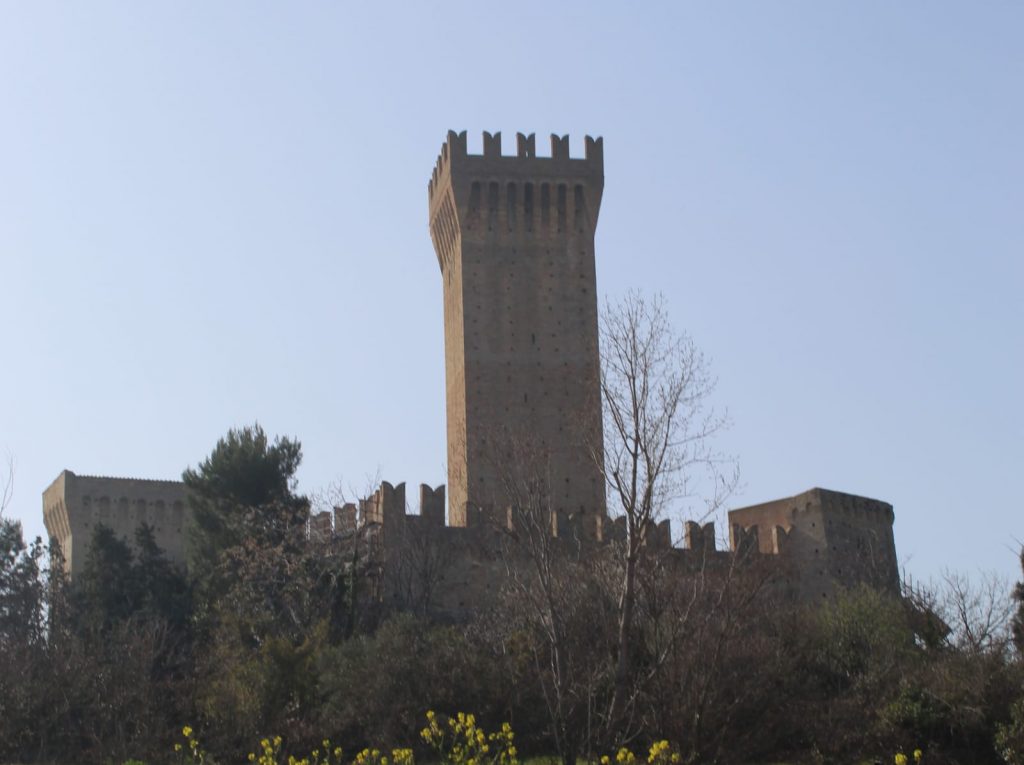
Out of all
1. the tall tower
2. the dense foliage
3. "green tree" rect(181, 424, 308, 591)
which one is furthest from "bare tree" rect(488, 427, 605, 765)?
the tall tower

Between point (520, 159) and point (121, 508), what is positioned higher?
point (520, 159)

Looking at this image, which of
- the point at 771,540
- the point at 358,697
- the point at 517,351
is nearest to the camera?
the point at 358,697

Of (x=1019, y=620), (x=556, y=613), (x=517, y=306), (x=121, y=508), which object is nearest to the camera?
(x=556, y=613)

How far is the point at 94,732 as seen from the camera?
2192 cm

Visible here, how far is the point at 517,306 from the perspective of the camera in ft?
125

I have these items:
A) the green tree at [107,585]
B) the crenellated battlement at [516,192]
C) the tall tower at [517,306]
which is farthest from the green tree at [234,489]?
the crenellated battlement at [516,192]

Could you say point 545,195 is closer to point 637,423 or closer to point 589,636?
point 589,636

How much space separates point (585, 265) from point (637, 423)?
845 inches

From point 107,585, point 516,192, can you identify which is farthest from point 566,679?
point 516,192

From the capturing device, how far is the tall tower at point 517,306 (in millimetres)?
36500

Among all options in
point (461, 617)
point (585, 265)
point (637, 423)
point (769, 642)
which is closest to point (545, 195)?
point (585, 265)

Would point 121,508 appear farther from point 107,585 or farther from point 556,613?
point 556,613

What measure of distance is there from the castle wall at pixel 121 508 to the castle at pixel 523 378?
0.08 feet

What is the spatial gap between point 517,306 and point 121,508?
1074 cm
